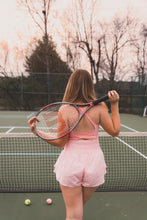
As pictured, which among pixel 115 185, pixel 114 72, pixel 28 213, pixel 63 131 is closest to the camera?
pixel 63 131

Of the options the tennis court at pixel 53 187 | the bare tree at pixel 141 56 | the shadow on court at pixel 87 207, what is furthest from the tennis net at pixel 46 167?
the bare tree at pixel 141 56

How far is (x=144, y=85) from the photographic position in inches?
496

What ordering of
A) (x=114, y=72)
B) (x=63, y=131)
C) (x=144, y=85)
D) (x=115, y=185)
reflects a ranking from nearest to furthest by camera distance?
(x=63, y=131)
(x=115, y=185)
(x=144, y=85)
(x=114, y=72)

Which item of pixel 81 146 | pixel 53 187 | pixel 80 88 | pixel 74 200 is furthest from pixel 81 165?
pixel 53 187

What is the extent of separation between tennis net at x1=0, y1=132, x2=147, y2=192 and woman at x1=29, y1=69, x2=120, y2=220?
1266 millimetres

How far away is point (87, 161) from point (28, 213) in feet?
4.03

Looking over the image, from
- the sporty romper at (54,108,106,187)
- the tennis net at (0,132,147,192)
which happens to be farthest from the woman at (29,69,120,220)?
the tennis net at (0,132,147,192)

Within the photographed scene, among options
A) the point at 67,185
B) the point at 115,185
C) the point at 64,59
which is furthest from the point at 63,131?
the point at 64,59

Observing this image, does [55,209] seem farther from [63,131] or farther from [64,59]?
[64,59]

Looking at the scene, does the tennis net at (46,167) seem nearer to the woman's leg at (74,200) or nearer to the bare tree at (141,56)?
the woman's leg at (74,200)

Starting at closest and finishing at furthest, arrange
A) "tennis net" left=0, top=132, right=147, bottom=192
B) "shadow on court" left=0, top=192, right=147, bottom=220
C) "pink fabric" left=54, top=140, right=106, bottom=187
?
"pink fabric" left=54, top=140, right=106, bottom=187 < "shadow on court" left=0, top=192, right=147, bottom=220 < "tennis net" left=0, top=132, right=147, bottom=192

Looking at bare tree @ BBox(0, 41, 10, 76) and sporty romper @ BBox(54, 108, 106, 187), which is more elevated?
bare tree @ BBox(0, 41, 10, 76)

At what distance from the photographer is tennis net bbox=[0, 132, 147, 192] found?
2.65m

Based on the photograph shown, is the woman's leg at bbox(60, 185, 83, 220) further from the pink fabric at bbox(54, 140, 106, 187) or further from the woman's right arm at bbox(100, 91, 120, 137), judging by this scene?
the woman's right arm at bbox(100, 91, 120, 137)
